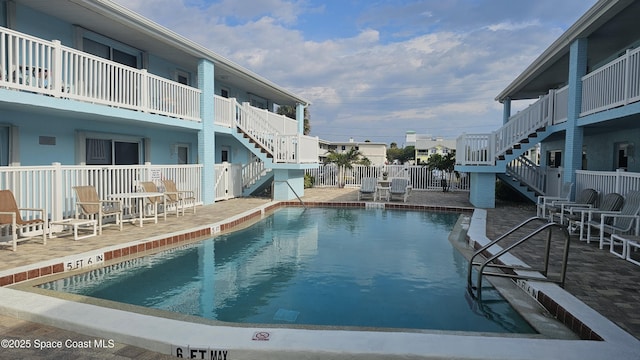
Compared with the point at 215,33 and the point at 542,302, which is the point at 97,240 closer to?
the point at 542,302

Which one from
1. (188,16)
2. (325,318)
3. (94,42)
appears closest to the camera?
(325,318)

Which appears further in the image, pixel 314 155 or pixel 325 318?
pixel 314 155

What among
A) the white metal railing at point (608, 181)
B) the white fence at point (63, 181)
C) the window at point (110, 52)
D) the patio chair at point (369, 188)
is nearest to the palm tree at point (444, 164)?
the patio chair at point (369, 188)

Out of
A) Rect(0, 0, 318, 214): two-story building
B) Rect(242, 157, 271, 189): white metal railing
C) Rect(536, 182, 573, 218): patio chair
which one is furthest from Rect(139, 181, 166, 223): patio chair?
Rect(536, 182, 573, 218): patio chair

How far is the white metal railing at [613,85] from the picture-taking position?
8.46 meters

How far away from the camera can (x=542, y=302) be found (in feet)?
15.8

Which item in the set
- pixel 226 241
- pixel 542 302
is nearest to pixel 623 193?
pixel 542 302

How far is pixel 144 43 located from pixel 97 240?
6.95 metres

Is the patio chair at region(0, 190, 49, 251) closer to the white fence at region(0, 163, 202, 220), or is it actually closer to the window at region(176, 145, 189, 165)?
the white fence at region(0, 163, 202, 220)

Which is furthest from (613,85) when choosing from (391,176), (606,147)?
(391,176)

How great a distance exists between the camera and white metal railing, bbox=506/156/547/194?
48.2 feet

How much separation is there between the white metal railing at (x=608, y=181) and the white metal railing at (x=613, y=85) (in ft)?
5.29

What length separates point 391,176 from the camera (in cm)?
2358

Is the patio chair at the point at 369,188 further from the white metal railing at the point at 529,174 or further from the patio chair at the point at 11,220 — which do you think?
the patio chair at the point at 11,220
